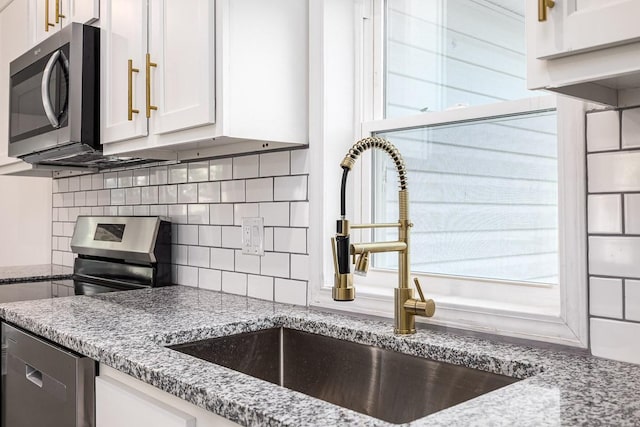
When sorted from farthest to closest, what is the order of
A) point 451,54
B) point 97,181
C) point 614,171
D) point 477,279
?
point 97,181
point 451,54
point 477,279
point 614,171

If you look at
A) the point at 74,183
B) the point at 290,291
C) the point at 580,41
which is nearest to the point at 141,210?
the point at 74,183

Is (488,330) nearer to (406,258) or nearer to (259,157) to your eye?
(406,258)

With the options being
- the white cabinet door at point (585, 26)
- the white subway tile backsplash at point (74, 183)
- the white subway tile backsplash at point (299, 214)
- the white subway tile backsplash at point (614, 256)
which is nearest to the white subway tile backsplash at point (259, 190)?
the white subway tile backsplash at point (299, 214)

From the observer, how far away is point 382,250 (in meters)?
1.28

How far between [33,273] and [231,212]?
1.33 metres

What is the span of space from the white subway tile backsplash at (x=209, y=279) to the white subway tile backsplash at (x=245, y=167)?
356 millimetres

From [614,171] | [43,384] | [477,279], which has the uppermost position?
[614,171]

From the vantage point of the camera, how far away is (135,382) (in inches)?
45.9

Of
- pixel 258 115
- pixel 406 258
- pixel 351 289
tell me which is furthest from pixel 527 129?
pixel 258 115

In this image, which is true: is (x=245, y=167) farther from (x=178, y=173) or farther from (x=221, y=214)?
(x=178, y=173)

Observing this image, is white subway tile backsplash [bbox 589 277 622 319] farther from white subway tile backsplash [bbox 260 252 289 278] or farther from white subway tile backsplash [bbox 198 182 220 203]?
white subway tile backsplash [bbox 198 182 220 203]

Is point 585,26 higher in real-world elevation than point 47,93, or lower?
lower

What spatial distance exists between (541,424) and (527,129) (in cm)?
80

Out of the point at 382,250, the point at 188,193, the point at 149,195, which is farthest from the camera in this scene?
the point at 149,195
